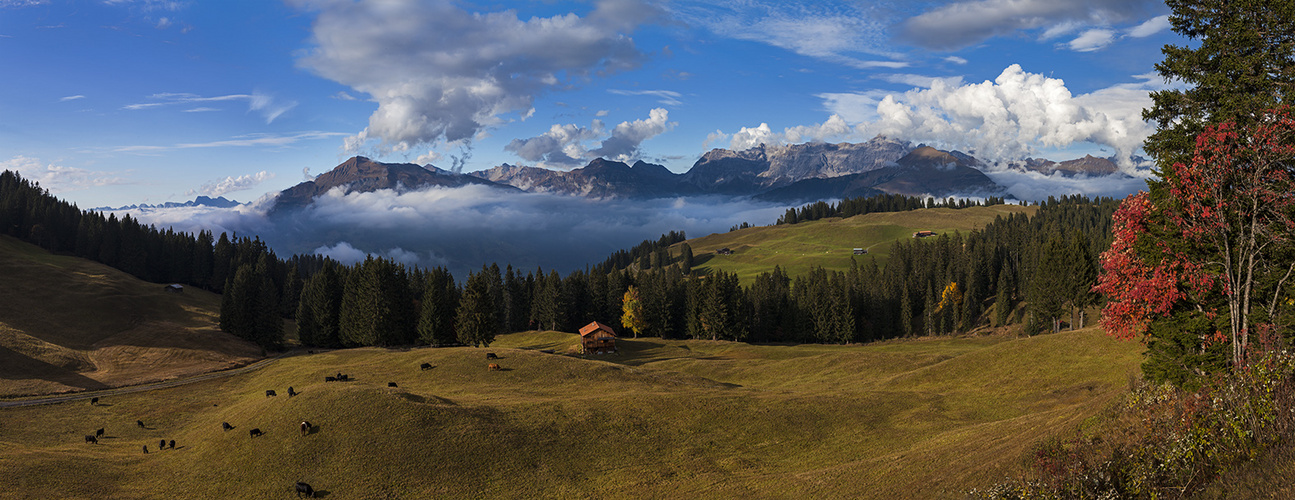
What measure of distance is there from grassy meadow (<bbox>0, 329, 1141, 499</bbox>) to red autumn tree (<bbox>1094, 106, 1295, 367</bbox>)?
7.13 metres

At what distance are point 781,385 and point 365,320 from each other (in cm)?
8532

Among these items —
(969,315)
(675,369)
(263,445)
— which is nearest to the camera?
(263,445)

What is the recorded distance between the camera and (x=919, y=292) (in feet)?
584

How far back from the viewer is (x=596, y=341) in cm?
11344

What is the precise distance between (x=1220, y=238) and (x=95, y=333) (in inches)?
6332

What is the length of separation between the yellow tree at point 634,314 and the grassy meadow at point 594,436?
76.2m

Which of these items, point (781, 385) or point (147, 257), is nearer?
point (781, 385)

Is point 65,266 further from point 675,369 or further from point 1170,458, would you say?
point 1170,458

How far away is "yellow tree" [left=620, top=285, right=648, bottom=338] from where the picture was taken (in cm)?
14875

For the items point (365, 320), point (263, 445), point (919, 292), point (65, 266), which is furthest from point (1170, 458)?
point (65, 266)

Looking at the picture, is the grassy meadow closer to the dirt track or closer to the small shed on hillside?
the dirt track

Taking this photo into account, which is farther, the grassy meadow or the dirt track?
the dirt track

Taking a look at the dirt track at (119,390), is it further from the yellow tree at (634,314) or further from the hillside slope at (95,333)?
the yellow tree at (634,314)

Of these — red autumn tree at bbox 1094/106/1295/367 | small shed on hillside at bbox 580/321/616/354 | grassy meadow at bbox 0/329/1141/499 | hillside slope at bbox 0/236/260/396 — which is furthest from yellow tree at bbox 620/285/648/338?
red autumn tree at bbox 1094/106/1295/367
